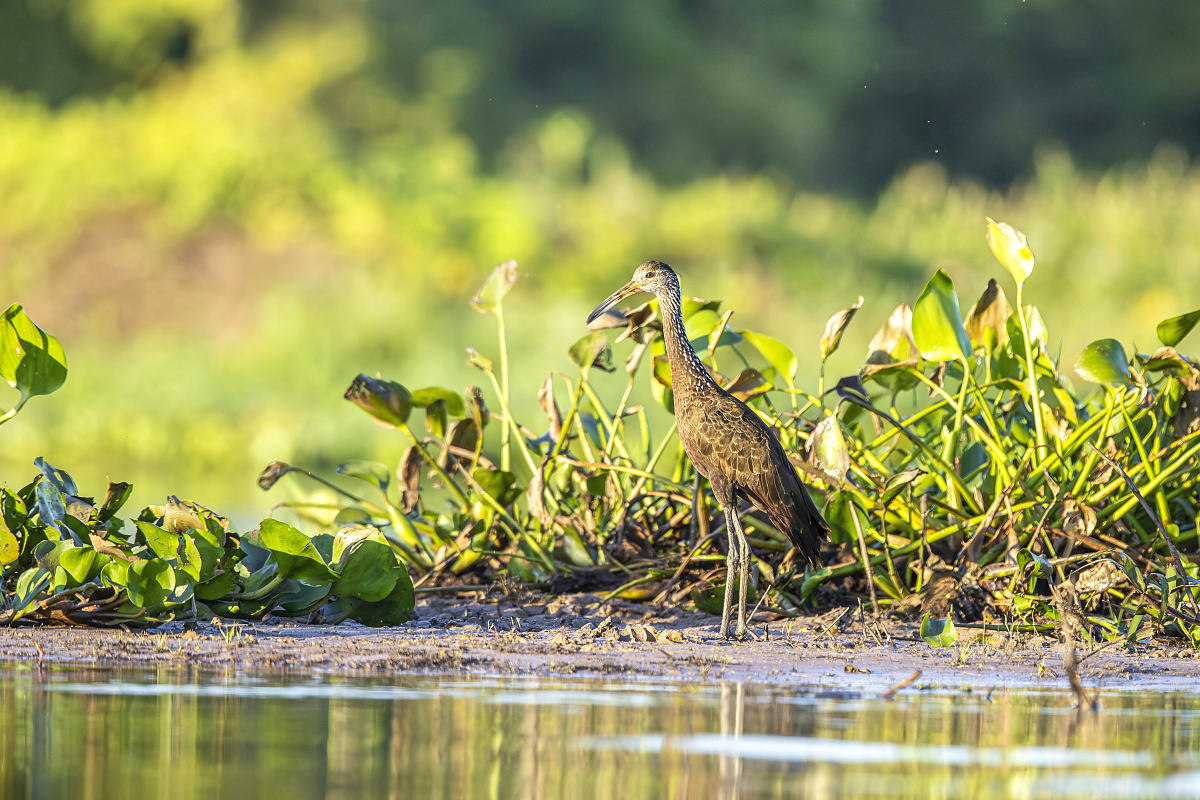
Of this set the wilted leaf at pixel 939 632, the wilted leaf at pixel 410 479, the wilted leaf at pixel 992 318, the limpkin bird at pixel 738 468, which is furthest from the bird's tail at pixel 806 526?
the wilted leaf at pixel 410 479

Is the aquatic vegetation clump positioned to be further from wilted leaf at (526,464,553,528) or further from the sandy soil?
the sandy soil

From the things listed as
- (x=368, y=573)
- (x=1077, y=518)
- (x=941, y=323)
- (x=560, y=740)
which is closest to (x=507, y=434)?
(x=368, y=573)

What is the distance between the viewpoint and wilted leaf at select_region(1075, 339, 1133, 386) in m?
5.30

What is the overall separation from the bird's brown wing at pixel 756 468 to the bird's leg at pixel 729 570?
146 mm

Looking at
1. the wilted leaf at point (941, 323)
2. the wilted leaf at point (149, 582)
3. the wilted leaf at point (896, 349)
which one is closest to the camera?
the wilted leaf at point (149, 582)

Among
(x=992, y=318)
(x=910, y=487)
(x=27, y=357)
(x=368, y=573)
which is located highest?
(x=992, y=318)

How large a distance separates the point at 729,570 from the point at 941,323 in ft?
3.68

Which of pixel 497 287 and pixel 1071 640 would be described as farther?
pixel 497 287

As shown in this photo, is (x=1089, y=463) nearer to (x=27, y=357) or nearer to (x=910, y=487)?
(x=910, y=487)

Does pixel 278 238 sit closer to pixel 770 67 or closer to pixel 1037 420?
pixel 770 67

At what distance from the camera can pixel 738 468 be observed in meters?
5.16

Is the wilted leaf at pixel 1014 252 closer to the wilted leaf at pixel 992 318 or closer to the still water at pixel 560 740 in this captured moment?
the wilted leaf at pixel 992 318

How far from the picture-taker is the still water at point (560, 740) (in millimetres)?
2750

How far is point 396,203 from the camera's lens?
1842cm
